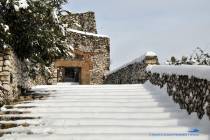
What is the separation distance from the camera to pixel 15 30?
1023 centimetres

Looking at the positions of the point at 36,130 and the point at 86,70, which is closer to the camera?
the point at 36,130

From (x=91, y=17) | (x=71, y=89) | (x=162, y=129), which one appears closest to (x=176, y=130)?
(x=162, y=129)

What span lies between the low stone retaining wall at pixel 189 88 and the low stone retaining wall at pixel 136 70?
3.66m

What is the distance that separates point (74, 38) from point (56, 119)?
17.2m

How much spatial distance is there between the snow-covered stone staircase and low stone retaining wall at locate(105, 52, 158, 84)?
11.3 ft

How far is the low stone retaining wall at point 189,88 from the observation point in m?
6.54

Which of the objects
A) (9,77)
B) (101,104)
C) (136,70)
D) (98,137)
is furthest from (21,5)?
(136,70)

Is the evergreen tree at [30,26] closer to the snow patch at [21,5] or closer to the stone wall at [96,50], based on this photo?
the snow patch at [21,5]

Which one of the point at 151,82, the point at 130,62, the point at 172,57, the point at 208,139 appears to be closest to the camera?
the point at 208,139

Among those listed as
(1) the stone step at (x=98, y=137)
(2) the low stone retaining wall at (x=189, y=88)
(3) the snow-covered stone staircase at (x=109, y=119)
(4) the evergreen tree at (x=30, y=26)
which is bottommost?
(1) the stone step at (x=98, y=137)

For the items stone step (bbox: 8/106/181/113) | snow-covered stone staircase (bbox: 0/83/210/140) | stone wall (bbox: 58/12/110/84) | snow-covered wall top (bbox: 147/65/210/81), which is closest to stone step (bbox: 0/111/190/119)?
snow-covered stone staircase (bbox: 0/83/210/140)

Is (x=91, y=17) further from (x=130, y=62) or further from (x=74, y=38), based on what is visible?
(x=130, y=62)

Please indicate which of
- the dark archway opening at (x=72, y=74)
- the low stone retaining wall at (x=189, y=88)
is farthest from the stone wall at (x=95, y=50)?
the low stone retaining wall at (x=189, y=88)

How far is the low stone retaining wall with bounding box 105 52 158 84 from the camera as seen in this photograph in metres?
14.2
